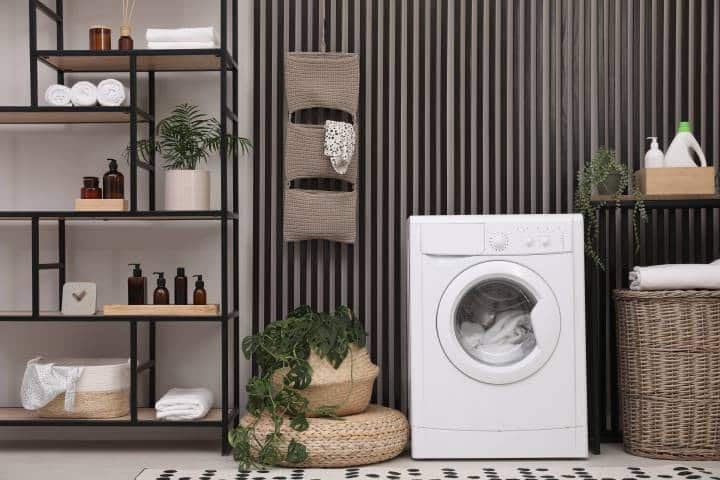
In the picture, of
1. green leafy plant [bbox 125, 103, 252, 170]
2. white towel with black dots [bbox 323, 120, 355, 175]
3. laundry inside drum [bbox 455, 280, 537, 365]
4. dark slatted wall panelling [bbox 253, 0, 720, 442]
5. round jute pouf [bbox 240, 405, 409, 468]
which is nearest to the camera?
round jute pouf [bbox 240, 405, 409, 468]

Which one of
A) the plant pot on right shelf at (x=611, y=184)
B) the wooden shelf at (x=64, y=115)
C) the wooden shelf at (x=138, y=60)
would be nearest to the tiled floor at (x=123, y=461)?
the plant pot on right shelf at (x=611, y=184)

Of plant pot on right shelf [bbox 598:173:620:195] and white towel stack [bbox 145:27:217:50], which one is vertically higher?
white towel stack [bbox 145:27:217:50]

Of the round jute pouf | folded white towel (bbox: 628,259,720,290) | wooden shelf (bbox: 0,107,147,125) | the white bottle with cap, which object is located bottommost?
the round jute pouf

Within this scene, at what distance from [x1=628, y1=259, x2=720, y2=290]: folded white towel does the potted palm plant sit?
1.76 metres

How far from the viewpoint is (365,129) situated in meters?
3.73

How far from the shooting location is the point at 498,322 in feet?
10.7

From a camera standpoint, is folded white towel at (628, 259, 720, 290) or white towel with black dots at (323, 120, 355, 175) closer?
folded white towel at (628, 259, 720, 290)

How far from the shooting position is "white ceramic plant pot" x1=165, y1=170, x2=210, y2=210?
11.1 ft

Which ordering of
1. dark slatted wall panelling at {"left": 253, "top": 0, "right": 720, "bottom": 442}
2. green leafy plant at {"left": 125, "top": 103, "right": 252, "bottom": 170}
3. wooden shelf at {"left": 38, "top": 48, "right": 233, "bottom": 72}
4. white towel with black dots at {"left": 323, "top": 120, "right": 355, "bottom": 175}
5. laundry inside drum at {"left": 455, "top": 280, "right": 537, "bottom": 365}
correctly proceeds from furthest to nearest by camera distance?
dark slatted wall panelling at {"left": 253, "top": 0, "right": 720, "bottom": 442} < white towel with black dots at {"left": 323, "top": 120, "right": 355, "bottom": 175} < green leafy plant at {"left": 125, "top": 103, "right": 252, "bottom": 170} < wooden shelf at {"left": 38, "top": 48, "right": 233, "bottom": 72} < laundry inside drum at {"left": 455, "top": 280, "right": 537, "bottom": 365}

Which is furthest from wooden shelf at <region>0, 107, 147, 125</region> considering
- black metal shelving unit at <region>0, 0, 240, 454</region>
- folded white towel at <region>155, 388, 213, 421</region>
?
folded white towel at <region>155, 388, 213, 421</region>

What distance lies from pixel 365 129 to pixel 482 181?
579mm

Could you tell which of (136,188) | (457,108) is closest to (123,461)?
(136,188)

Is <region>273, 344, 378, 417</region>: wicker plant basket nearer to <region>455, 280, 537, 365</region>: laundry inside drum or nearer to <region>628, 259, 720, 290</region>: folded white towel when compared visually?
<region>455, 280, 537, 365</region>: laundry inside drum

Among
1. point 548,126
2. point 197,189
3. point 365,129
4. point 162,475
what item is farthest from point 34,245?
point 548,126
